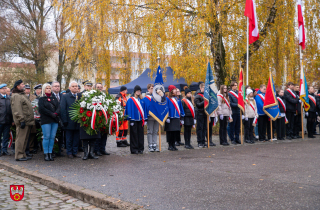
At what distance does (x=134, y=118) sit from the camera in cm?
1024

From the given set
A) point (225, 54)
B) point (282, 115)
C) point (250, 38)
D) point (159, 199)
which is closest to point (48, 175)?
point (159, 199)

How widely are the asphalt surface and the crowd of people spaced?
21.8 inches

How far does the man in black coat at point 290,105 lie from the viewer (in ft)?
46.6

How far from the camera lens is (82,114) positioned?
910 centimetres

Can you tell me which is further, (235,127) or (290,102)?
(290,102)

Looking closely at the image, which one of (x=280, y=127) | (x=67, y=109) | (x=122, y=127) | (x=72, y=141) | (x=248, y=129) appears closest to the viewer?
(x=67, y=109)

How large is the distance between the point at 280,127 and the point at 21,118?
9.83 metres

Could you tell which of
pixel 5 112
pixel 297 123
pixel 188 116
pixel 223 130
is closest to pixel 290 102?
pixel 297 123

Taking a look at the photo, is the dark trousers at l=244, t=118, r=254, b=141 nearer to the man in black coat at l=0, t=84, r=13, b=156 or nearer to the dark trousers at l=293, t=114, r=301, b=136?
the dark trousers at l=293, t=114, r=301, b=136

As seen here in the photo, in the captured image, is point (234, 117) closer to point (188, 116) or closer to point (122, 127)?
point (188, 116)

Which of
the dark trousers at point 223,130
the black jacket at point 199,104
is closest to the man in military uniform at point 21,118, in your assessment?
the black jacket at point 199,104

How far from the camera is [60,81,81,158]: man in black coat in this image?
9641 mm

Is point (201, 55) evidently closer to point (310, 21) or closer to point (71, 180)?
point (310, 21)

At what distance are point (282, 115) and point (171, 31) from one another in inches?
250
